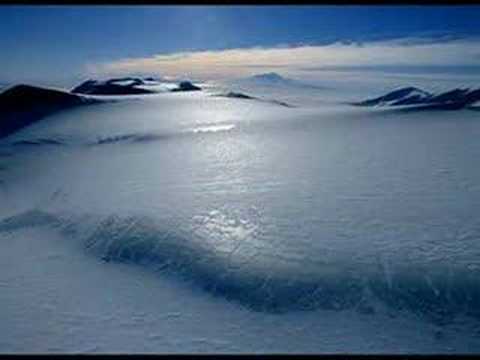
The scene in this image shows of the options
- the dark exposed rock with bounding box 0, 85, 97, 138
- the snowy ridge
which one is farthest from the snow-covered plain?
the dark exposed rock with bounding box 0, 85, 97, 138

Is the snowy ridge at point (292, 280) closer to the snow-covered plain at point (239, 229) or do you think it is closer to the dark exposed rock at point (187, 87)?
the snow-covered plain at point (239, 229)

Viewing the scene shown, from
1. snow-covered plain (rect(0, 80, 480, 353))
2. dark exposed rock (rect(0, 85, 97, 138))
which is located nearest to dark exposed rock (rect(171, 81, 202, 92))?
snow-covered plain (rect(0, 80, 480, 353))

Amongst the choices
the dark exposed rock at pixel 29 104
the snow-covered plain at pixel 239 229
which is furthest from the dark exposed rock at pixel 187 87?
the dark exposed rock at pixel 29 104

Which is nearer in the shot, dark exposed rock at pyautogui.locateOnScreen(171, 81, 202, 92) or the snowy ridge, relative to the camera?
the snowy ridge

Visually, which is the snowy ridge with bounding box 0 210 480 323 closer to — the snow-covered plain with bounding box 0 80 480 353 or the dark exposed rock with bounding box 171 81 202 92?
the snow-covered plain with bounding box 0 80 480 353

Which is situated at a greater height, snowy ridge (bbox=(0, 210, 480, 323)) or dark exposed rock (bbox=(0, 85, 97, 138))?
dark exposed rock (bbox=(0, 85, 97, 138))

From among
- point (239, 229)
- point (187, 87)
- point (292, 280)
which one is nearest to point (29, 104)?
point (187, 87)

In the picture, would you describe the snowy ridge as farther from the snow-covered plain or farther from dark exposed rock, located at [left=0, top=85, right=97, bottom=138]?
dark exposed rock, located at [left=0, top=85, right=97, bottom=138]
